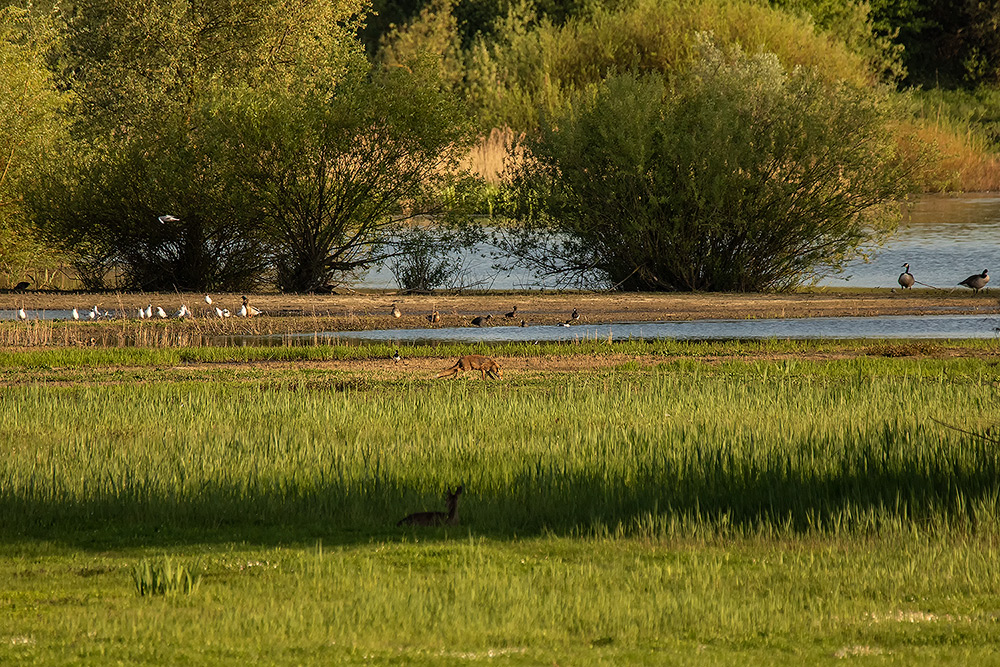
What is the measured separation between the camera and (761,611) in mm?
8141

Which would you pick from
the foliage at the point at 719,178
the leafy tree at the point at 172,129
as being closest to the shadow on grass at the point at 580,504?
the foliage at the point at 719,178

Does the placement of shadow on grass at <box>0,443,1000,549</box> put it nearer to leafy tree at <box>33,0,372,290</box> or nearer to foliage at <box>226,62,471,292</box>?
foliage at <box>226,62,471,292</box>

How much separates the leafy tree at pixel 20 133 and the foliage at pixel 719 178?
46.0 feet

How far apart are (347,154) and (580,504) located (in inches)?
992

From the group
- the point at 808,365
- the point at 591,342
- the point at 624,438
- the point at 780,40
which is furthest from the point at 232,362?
the point at 780,40

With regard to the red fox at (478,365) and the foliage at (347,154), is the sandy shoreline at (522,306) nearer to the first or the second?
the foliage at (347,154)

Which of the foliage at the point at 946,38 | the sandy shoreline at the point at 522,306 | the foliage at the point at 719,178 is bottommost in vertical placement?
the sandy shoreline at the point at 522,306

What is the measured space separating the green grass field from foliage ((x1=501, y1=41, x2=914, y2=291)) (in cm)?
1587

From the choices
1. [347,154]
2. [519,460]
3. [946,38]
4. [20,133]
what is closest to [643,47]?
[347,154]

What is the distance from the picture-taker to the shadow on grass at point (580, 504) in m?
10.7

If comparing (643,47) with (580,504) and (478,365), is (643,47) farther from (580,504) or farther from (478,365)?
→ (580,504)

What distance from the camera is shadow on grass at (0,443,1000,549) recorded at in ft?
35.2

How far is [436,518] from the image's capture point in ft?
35.1

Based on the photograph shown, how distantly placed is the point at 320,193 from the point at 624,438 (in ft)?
72.7
